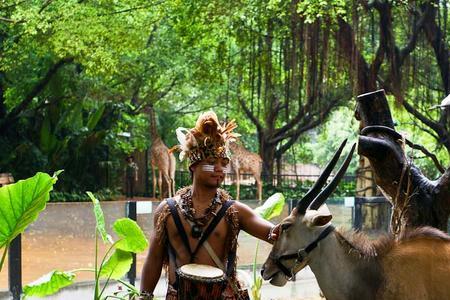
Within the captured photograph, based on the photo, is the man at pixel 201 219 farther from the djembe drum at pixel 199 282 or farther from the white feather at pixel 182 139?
the djembe drum at pixel 199 282

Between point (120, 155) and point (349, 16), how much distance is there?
35.5ft

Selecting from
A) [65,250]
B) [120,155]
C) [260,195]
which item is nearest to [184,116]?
[120,155]

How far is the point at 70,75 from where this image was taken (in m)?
18.4

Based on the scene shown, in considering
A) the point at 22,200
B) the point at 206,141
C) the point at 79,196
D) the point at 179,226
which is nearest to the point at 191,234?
the point at 179,226

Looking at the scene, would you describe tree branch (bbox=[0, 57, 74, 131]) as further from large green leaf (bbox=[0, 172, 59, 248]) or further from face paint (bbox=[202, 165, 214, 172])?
Answer: face paint (bbox=[202, 165, 214, 172])

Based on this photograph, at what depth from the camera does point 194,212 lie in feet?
11.3

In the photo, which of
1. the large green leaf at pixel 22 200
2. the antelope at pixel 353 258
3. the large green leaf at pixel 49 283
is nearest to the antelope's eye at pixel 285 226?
the antelope at pixel 353 258

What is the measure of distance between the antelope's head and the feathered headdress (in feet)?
1.77

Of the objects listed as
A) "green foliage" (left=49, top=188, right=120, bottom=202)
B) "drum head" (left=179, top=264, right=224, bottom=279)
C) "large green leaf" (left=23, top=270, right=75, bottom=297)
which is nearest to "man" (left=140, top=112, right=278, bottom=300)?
"drum head" (left=179, top=264, right=224, bottom=279)

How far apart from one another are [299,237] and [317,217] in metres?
0.16

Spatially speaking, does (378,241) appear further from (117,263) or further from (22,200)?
(117,263)

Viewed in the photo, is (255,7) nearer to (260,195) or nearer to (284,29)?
(284,29)

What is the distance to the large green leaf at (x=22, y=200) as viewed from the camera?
13.1 feet

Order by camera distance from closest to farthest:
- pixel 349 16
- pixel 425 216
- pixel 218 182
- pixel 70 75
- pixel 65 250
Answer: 1. pixel 218 182
2. pixel 425 216
3. pixel 65 250
4. pixel 349 16
5. pixel 70 75
